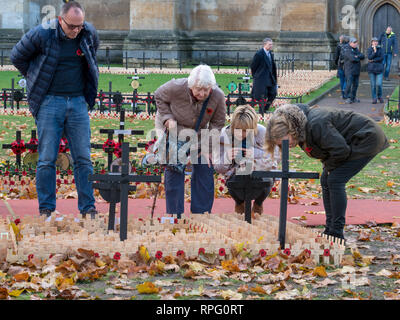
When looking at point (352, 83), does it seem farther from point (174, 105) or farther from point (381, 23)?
point (174, 105)

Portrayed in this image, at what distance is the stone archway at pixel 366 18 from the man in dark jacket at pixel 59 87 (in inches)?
1001

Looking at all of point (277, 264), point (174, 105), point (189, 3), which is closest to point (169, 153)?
point (174, 105)

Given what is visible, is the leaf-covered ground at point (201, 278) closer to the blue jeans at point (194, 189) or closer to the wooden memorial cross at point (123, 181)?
the wooden memorial cross at point (123, 181)

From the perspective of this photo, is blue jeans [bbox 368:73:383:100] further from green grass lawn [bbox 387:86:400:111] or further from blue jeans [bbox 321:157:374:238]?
blue jeans [bbox 321:157:374:238]

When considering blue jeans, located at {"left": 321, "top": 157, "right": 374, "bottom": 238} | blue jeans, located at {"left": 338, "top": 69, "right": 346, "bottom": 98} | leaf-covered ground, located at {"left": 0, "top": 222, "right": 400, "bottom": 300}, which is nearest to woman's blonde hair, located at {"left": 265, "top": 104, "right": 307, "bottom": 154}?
blue jeans, located at {"left": 321, "top": 157, "right": 374, "bottom": 238}

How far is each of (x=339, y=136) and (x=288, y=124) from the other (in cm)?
46

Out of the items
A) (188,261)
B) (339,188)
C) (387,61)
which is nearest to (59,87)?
(188,261)

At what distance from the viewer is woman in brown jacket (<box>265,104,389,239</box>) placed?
21.2 ft

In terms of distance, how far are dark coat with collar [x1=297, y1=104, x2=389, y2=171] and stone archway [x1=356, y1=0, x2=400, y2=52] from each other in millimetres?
25853

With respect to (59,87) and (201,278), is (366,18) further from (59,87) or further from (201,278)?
(201,278)

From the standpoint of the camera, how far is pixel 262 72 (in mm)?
18531

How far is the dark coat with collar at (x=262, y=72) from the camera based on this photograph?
1841cm

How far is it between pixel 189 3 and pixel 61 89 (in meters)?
28.7

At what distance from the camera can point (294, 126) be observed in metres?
6.43
